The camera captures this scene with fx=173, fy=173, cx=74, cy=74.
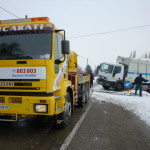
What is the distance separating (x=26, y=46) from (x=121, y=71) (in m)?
15.1

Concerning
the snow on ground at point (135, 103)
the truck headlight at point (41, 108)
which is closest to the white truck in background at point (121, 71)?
the snow on ground at point (135, 103)

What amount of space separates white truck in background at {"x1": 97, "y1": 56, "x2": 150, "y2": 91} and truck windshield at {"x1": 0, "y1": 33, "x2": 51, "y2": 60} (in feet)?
47.4

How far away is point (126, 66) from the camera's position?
61.5ft

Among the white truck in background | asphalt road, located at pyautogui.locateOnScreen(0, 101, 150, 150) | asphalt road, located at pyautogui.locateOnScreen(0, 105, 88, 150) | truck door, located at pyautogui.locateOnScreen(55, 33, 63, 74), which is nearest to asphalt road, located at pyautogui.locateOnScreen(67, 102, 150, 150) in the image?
asphalt road, located at pyautogui.locateOnScreen(0, 101, 150, 150)

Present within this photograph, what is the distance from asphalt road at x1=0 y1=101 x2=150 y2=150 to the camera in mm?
3939

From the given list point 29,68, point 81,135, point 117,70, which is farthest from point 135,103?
point 117,70

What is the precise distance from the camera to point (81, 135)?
182 inches

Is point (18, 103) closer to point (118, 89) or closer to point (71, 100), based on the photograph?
point (71, 100)

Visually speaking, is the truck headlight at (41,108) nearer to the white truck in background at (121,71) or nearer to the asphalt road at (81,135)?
the asphalt road at (81,135)

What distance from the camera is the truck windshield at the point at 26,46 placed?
420cm

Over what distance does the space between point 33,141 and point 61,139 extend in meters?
0.67

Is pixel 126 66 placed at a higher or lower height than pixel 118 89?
higher

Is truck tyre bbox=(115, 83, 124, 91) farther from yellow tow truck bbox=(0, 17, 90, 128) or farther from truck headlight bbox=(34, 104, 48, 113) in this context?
truck headlight bbox=(34, 104, 48, 113)

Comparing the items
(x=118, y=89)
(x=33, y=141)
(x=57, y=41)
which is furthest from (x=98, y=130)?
(x=118, y=89)
